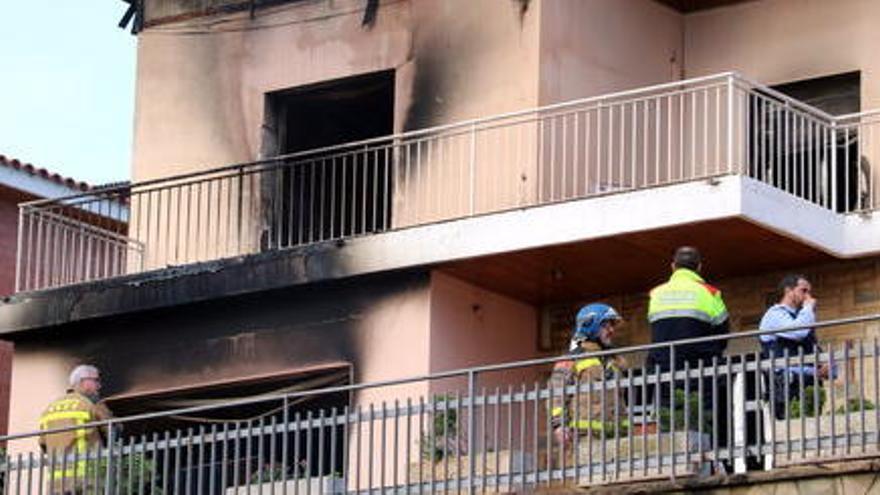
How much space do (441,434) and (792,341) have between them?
2.92 meters

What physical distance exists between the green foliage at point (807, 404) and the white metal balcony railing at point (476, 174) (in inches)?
176

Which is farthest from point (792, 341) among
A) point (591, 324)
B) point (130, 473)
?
point (130, 473)

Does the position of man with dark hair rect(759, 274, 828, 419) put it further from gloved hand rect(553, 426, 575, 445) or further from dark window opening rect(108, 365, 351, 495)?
dark window opening rect(108, 365, 351, 495)

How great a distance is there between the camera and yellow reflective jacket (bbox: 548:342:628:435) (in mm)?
25062

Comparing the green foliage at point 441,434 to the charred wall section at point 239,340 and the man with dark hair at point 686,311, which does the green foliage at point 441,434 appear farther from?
the charred wall section at point 239,340

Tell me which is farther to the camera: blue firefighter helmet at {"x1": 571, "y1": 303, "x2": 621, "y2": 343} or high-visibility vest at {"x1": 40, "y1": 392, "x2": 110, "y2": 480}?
high-visibility vest at {"x1": 40, "y1": 392, "x2": 110, "y2": 480}

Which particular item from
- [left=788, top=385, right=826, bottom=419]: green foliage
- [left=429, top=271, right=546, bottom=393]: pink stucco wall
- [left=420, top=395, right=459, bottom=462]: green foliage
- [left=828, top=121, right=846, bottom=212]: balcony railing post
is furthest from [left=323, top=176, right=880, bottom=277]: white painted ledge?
[left=788, top=385, right=826, bottom=419]: green foliage

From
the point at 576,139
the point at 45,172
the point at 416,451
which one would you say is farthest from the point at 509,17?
the point at 45,172

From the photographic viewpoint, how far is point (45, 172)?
36500 mm

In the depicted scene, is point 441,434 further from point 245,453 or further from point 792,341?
point 792,341

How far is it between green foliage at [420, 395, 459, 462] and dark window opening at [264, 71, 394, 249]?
478 cm

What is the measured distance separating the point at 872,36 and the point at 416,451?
630 cm

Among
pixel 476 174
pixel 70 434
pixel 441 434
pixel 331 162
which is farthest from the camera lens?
pixel 331 162

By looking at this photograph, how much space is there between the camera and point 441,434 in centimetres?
2614
